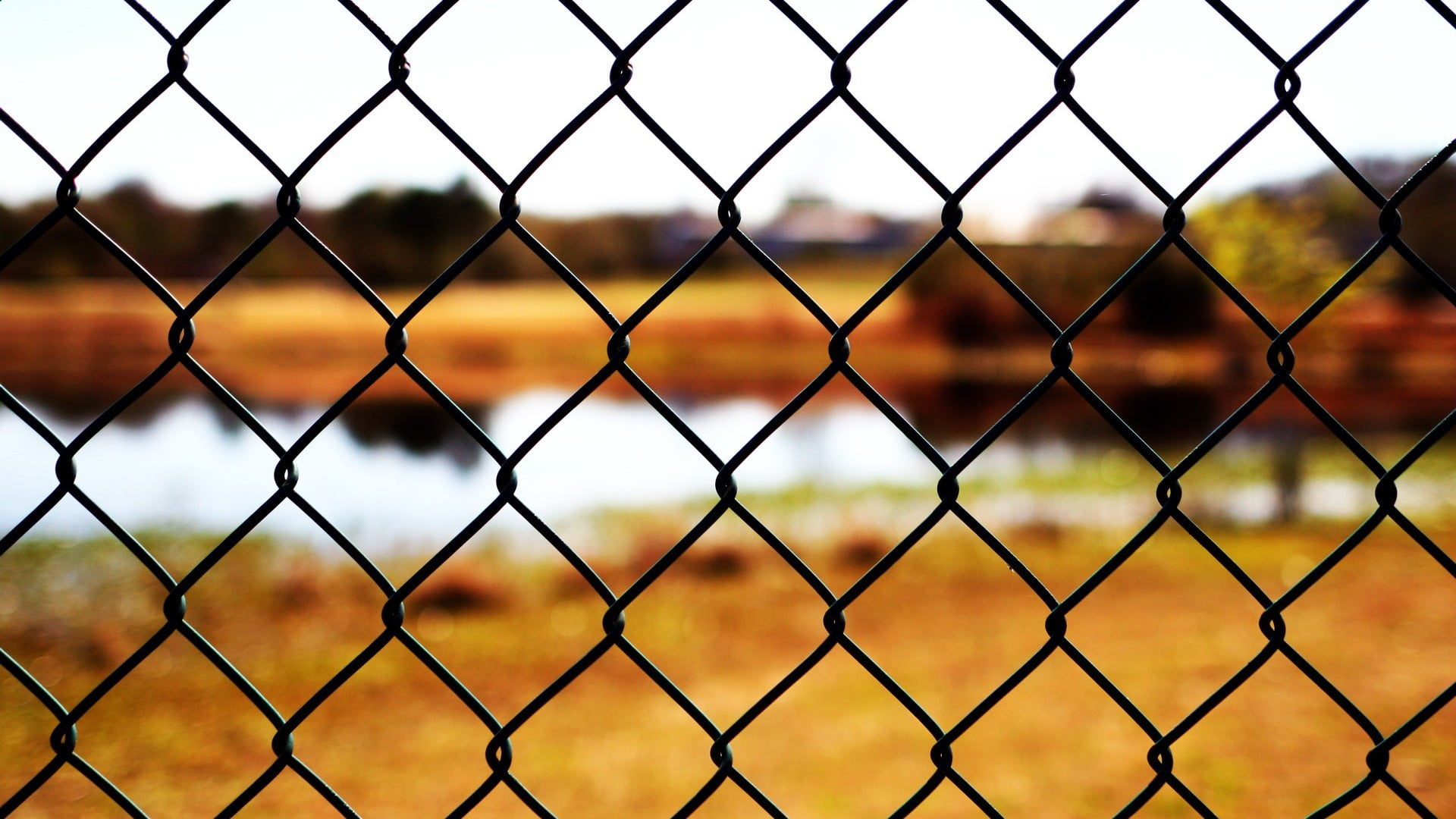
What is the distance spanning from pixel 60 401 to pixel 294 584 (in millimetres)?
3050

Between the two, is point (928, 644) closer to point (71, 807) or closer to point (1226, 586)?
point (1226, 586)

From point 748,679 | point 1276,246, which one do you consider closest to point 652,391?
point 1276,246

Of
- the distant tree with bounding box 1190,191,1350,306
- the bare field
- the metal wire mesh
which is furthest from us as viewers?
the bare field

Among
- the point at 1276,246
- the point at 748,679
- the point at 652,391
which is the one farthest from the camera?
the point at 748,679

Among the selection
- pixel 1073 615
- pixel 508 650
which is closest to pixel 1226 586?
pixel 1073 615

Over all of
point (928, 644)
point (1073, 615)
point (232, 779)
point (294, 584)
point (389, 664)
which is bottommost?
point (1073, 615)

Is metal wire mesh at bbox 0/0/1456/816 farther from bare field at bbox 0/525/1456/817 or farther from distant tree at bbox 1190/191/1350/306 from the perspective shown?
bare field at bbox 0/525/1456/817

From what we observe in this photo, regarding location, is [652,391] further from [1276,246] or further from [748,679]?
[748,679]

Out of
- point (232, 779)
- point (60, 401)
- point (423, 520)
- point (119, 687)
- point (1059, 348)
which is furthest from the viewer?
point (423, 520)

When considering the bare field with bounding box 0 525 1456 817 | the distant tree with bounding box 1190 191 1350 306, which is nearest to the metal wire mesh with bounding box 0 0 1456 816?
the distant tree with bounding box 1190 191 1350 306

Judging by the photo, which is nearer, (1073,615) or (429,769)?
(429,769)

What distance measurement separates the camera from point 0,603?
9836 mm

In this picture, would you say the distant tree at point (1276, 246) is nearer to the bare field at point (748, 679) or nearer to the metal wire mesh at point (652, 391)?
the metal wire mesh at point (652, 391)

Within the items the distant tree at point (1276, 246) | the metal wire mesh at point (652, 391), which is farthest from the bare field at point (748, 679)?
the metal wire mesh at point (652, 391)
